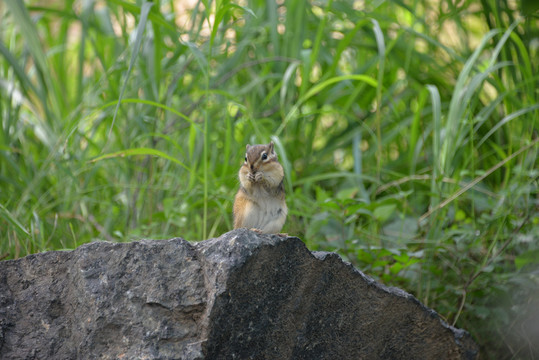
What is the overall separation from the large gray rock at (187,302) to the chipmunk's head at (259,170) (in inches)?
22.0

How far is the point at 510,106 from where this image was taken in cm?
312

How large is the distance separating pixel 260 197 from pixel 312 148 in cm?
126

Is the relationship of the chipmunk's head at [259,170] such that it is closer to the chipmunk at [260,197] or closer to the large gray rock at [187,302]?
the chipmunk at [260,197]

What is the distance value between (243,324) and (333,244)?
107 centimetres

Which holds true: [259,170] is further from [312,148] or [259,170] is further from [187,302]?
[312,148]

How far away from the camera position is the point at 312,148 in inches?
142

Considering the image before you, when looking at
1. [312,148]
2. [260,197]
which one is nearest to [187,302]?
[260,197]

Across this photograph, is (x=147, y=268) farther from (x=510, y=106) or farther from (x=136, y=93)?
(x=510, y=106)

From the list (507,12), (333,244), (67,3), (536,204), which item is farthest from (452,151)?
(67,3)

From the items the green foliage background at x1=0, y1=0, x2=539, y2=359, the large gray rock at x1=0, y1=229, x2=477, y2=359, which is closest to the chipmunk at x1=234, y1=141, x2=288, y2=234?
the green foliage background at x1=0, y1=0, x2=539, y2=359

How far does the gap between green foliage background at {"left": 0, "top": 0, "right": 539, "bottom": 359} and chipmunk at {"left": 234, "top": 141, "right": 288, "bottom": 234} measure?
0.61 ft

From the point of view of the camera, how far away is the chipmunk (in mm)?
2361

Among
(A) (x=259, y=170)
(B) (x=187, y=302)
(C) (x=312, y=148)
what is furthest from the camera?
(C) (x=312, y=148)

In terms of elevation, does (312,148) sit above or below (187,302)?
below
